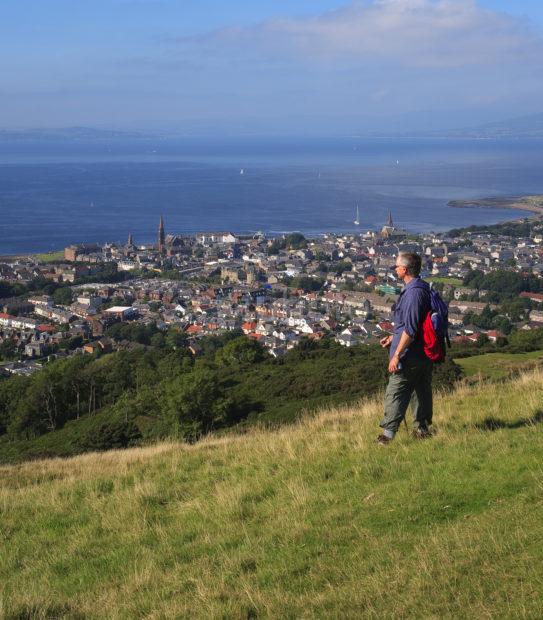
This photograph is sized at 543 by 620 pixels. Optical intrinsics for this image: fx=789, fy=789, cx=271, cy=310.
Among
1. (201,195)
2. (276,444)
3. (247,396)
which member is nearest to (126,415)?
(247,396)

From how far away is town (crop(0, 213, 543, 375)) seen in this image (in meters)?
31.3

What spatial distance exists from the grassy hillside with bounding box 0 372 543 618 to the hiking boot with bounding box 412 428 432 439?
0.08 m

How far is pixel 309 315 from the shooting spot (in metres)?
35.2

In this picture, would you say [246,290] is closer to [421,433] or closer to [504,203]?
[421,433]

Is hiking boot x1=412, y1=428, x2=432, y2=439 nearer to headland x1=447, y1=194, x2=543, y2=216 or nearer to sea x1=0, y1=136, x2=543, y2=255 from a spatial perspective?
sea x1=0, y1=136, x2=543, y2=255

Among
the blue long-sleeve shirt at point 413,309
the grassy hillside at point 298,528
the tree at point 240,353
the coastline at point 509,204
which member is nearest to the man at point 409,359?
the blue long-sleeve shirt at point 413,309

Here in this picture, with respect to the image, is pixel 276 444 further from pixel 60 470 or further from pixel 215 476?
pixel 60 470

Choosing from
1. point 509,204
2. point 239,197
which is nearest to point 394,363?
point 509,204

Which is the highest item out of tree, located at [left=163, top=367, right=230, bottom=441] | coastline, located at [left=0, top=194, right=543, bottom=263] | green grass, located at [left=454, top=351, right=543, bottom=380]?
coastline, located at [left=0, top=194, right=543, bottom=263]

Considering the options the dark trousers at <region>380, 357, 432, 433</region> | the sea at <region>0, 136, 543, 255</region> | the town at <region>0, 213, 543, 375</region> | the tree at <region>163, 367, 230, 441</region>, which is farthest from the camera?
the sea at <region>0, 136, 543, 255</region>

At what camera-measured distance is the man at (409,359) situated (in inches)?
172

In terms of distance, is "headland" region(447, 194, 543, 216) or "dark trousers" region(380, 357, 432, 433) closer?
"dark trousers" region(380, 357, 432, 433)

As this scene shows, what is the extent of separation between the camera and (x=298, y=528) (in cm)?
354

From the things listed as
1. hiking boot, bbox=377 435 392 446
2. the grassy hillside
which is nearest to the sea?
the grassy hillside
